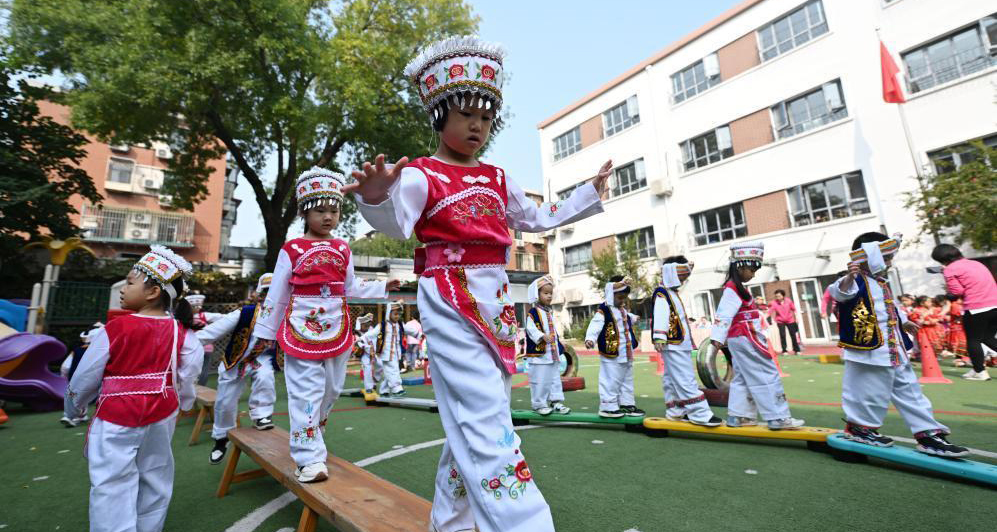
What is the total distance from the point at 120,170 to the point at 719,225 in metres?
31.3

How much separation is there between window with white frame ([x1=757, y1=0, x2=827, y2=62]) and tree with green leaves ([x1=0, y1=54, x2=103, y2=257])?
23.6 metres

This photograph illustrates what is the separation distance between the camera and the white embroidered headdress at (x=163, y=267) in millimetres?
2664

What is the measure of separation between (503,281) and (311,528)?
1.77 m

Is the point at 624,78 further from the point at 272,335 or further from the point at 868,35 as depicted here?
the point at 272,335

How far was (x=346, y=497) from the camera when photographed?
233 cm

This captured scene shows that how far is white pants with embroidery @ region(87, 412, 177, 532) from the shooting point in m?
2.17

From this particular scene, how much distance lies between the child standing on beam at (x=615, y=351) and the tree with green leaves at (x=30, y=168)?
505 inches

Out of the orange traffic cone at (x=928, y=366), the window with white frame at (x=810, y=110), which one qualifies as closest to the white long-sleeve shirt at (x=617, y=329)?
the orange traffic cone at (x=928, y=366)

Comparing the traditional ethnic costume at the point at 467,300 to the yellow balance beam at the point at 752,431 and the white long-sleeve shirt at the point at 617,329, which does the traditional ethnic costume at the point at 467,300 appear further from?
the white long-sleeve shirt at the point at 617,329

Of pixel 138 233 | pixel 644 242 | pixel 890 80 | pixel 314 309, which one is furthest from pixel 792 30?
pixel 138 233

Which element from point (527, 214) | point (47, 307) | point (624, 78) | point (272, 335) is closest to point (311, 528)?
point (272, 335)

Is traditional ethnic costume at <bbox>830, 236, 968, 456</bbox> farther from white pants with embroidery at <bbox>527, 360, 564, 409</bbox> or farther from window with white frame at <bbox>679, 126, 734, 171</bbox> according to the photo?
window with white frame at <bbox>679, 126, 734, 171</bbox>

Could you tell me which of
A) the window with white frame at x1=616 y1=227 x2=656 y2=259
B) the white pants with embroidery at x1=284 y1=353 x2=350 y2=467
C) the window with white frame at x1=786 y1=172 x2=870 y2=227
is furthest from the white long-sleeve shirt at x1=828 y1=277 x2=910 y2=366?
the window with white frame at x1=616 y1=227 x2=656 y2=259

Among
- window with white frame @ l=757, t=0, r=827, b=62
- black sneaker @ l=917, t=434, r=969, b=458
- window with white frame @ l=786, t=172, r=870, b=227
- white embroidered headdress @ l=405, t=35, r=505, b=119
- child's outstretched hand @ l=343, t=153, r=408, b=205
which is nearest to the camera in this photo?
child's outstretched hand @ l=343, t=153, r=408, b=205
